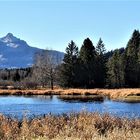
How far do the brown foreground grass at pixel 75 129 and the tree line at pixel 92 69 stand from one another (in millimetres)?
68628

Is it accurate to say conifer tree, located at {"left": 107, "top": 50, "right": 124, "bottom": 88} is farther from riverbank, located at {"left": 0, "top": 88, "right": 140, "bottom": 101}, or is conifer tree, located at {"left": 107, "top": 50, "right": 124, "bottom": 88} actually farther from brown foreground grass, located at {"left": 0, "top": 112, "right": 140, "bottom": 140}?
brown foreground grass, located at {"left": 0, "top": 112, "right": 140, "bottom": 140}

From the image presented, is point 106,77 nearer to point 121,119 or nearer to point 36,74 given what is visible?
point 36,74

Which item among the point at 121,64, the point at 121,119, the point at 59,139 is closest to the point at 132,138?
the point at 59,139

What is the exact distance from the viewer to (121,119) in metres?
19.3

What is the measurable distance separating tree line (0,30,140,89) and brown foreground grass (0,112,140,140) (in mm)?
68628

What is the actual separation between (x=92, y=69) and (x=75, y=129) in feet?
248

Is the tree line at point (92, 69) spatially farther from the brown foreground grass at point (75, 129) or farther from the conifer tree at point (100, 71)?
the brown foreground grass at point (75, 129)

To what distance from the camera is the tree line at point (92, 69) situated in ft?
289

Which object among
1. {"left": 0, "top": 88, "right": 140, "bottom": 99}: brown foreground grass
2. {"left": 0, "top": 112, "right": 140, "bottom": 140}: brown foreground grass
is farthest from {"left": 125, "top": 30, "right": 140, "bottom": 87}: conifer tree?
{"left": 0, "top": 112, "right": 140, "bottom": 140}: brown foreground grass

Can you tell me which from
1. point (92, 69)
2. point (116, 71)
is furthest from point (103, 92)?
point (92, 69)

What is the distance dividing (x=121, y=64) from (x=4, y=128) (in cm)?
7271

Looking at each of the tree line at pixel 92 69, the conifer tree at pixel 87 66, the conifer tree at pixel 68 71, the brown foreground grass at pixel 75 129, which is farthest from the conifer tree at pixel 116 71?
the brown foreground grass at pixel 75 129

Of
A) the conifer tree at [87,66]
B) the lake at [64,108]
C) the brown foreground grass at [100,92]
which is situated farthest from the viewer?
the conifer tree at [87,66]

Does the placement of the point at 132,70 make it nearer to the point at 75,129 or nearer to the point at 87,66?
the point at 87,66
